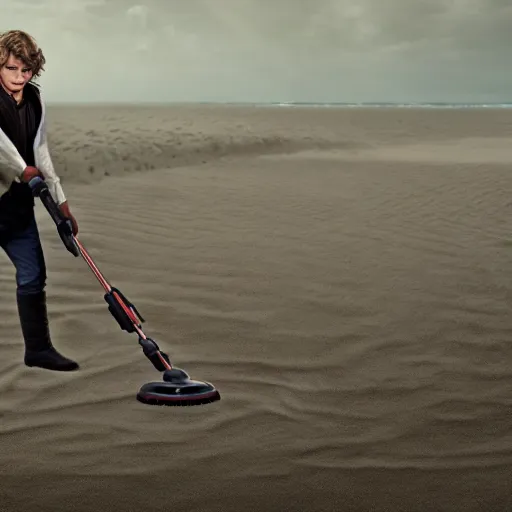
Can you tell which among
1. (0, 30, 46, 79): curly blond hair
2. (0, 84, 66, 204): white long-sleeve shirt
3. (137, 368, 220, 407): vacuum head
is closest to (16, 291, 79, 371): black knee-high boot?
(0, 84, 66, 204): white long-sleeve shirt

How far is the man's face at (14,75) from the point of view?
143 inches

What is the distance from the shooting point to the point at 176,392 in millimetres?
3715

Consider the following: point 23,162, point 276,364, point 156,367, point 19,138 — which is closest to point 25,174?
point 23,162

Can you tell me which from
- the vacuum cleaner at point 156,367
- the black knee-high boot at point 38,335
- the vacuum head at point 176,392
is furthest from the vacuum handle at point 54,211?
the vacuum head at point 176,392

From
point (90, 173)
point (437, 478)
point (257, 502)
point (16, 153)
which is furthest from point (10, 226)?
point (90, 173)

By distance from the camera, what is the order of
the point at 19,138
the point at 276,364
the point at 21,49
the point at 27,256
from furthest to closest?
the point at 276,364 → the point at 27,256 → the point at 19,138 → the point at 21,49

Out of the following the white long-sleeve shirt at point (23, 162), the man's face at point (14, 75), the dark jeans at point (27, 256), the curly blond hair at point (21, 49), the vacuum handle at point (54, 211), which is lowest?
the dark jeans at point (27, 256)

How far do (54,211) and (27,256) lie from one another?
0.36m

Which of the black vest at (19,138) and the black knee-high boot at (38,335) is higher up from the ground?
the black vest at (19,138)

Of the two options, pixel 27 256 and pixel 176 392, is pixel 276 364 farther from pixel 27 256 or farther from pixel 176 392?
pixel 27 256

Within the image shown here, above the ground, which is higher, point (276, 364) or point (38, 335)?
point (38, 335)

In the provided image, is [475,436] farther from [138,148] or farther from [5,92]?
[138,148]

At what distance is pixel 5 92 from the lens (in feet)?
12.2

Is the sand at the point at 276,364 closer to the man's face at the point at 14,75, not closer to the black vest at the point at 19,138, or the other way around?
the black vest at the point at 19,138
